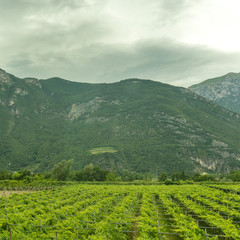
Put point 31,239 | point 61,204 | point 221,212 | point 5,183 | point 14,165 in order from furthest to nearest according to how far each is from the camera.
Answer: point 14,165 < point 5,183 < point 61,204 < point 221,212 < point 31,239

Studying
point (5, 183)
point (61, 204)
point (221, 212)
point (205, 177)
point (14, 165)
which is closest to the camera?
point (221, 212)

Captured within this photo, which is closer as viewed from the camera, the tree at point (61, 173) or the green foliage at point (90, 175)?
the tree at point (61, 173)

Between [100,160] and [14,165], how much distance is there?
67.8 metres

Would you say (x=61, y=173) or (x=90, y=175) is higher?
(x=61, y=173)

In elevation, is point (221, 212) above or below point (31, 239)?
below

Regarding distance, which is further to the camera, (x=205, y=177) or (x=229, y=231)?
(x=205, y=177)

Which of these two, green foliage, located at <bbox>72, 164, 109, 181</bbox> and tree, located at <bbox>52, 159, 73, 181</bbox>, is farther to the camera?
green foliage, located at <bbox>72, 164, 109, 181</bbox>

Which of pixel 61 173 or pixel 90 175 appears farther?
pixel 90 175

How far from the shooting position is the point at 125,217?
21.3 meters

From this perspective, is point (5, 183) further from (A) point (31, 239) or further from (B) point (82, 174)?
(A) point (31, 239)

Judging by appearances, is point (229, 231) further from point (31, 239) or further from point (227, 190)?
point (227, 190)

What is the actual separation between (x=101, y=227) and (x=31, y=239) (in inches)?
173

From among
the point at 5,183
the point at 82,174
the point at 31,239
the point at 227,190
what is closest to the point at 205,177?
the point at 82,174

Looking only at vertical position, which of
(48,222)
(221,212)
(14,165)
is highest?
(48,222)
